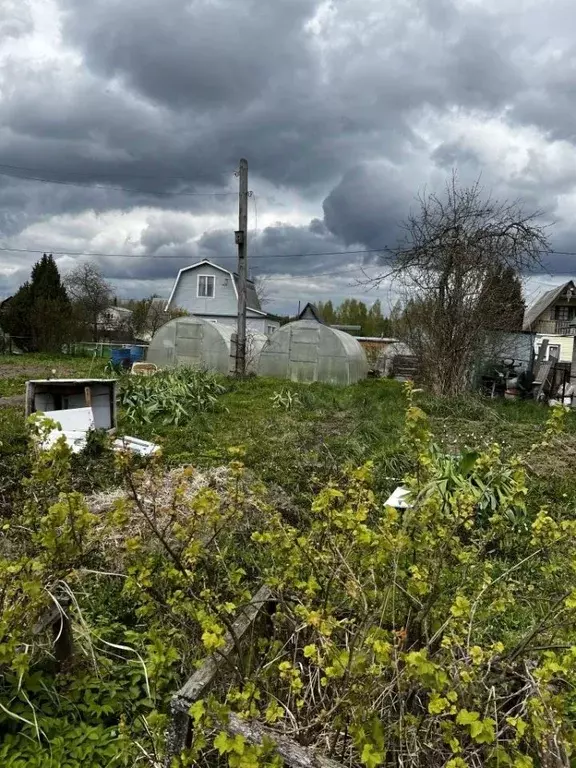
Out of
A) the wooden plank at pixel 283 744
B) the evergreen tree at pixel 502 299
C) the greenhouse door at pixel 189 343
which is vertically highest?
the evergreen tree at pixel 502 299

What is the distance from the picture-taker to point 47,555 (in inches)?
70.3

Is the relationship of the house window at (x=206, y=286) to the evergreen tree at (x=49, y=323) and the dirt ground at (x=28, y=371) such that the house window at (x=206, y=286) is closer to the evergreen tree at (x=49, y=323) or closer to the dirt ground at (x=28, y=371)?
the evergreen tree at (x=49, y=323)

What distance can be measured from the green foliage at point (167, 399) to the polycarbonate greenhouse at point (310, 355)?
513 cm

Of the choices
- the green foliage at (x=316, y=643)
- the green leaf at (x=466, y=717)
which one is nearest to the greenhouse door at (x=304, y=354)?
the green foliage at (x=316, y=643)

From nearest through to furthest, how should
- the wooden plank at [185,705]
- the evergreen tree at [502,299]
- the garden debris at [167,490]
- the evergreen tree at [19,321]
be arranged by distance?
the wooden plank at [185,705] → the garden debris at [167,490] → the evergreen tree at [502,299] → the evergreen tree at [19,321]

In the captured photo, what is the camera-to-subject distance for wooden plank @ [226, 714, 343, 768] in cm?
143

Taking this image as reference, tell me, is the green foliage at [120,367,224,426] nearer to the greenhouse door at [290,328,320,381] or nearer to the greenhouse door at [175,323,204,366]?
the greenhouse door at [290,328,320,381]

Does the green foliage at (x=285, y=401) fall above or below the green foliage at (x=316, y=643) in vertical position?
below

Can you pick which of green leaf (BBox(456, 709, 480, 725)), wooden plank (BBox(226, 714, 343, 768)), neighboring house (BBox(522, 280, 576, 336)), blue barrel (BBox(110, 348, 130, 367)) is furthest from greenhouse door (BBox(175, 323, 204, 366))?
neighboring house (BBox(522, 280, 576, 336))

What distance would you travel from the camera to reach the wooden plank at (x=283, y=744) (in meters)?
1.43

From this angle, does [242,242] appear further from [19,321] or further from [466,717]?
[466,717]

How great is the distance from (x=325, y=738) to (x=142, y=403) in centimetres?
828

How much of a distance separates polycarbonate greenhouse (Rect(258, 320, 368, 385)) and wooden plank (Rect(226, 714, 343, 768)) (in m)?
14.6

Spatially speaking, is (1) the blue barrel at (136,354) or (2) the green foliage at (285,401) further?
(1) the blue barrel at (136,354)
